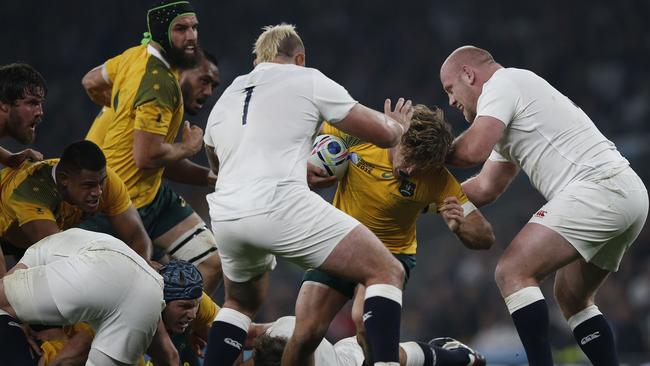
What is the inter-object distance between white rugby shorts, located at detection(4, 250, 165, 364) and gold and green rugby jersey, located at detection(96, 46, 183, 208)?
1.27 metres

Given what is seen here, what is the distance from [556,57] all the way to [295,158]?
1061 centimetres

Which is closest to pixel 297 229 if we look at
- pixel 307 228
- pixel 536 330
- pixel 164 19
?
pixel 307 228

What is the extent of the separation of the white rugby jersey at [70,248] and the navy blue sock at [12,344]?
31 centimetres

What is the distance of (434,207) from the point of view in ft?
19.9

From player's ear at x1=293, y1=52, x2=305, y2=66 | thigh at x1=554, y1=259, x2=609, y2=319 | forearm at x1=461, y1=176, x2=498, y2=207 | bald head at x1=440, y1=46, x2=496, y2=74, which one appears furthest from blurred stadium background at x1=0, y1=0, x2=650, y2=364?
player's ear at x1=293, y1=52, x2=305, y2=66

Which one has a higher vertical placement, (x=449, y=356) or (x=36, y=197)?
(x=36, y=197)

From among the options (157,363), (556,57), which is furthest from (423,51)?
(157,363)

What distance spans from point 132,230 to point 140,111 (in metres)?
0.72

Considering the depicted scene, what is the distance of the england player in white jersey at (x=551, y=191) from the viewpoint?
5414 mm

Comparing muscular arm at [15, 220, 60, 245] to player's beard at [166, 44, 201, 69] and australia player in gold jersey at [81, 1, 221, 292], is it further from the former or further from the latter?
player's beard at [166, 44, 201, 69]

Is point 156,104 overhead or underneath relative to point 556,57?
overhead

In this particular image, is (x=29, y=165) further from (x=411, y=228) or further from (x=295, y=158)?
(x=411, y=228)

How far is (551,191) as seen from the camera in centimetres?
572

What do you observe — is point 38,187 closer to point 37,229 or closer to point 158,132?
point 37,229
